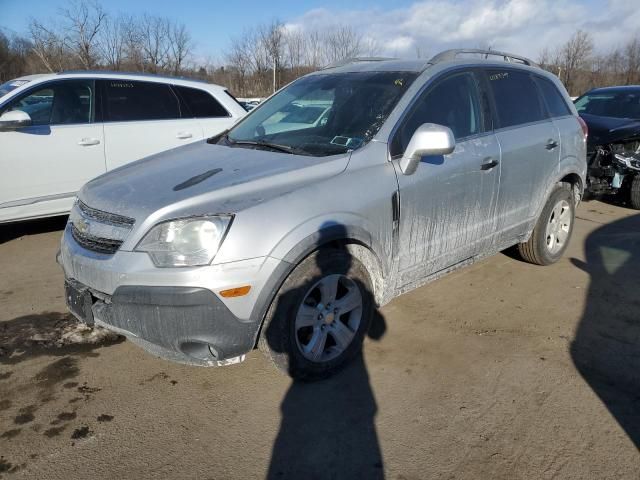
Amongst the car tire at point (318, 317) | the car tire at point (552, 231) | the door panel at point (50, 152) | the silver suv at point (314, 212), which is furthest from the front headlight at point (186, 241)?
the door panel at point (50, 152)

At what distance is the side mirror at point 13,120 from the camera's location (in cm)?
487

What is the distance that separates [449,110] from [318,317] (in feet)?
5.83

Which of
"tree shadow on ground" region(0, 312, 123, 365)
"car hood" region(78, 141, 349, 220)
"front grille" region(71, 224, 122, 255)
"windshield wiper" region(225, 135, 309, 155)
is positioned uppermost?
"windshield wiper" region(225, 135, 309, 155)

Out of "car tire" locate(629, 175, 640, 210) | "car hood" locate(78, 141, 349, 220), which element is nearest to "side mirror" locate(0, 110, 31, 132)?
"car hood" locate(78, 141, 349, 220)

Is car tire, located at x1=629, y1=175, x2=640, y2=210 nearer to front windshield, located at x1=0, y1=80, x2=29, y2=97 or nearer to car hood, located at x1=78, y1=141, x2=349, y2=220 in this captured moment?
car hood, located at x1=78, y1=141, x2=349, y2=220

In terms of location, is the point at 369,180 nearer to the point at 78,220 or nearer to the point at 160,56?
the point at 78,220

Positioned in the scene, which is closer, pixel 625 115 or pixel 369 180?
pixel 369 180

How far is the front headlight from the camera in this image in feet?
8.09

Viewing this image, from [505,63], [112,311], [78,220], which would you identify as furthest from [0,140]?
[505,63]

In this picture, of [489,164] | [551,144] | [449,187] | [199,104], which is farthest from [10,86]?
[551,144]

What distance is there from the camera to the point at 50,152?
5230mm

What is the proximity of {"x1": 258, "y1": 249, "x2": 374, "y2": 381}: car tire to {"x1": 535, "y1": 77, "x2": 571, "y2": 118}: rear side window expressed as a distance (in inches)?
109

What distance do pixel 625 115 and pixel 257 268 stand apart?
25.7 ft

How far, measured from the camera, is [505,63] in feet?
14.0
